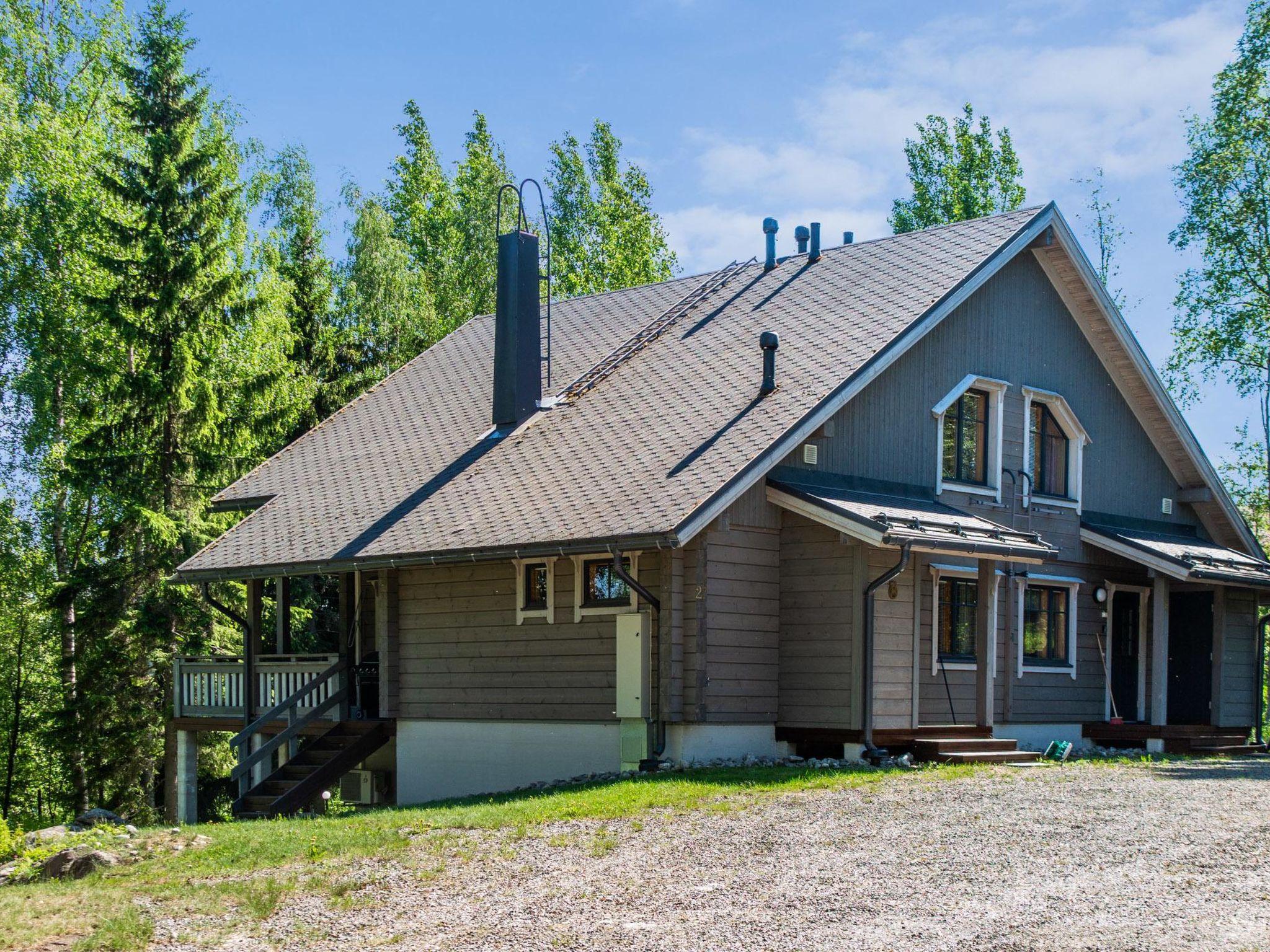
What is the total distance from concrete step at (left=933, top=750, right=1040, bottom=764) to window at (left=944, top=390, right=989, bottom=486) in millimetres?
3750

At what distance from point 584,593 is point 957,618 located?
4928 mm

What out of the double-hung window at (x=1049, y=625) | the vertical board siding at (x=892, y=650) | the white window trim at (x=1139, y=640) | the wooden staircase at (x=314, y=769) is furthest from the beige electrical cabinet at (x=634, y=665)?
the white window trim at (x=1139, y=640)

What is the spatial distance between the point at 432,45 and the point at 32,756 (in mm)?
22916

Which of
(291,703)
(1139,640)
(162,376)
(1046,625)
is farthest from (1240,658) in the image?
(162,376)

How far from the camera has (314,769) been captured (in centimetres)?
1878

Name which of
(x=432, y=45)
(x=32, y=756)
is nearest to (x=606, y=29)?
(x=432, y=45)

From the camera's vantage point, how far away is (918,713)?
17.4m

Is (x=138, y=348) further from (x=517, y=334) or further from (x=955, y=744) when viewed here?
(x=955, y=744)

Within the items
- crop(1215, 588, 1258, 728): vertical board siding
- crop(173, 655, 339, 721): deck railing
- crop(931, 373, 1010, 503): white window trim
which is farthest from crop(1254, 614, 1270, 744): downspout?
crop(173, 655, 339, 721): deck railing

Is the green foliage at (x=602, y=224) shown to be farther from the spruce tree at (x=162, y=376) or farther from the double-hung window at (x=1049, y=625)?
the double-hung window at (x=1049, y=625)

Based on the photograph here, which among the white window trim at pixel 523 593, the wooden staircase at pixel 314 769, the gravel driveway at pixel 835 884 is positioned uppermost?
the white window trim at pixel 523 593

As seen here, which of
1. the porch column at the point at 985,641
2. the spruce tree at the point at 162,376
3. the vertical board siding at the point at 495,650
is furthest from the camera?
the spruce tree at the point at 162,376

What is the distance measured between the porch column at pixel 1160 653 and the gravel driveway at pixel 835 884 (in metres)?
8.81

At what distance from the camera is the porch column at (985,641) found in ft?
59.1
